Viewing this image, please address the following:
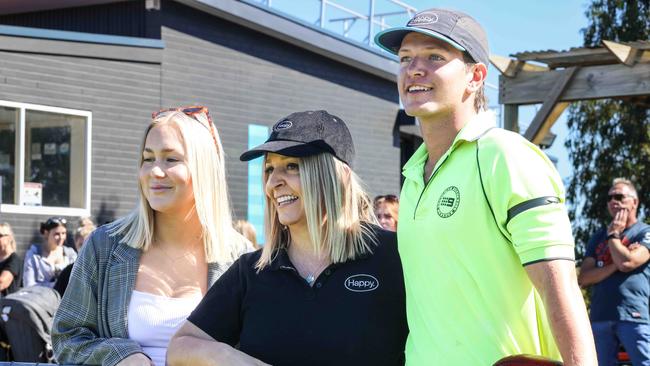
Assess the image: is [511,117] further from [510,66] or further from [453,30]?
[453,30]

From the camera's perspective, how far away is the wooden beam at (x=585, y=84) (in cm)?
885

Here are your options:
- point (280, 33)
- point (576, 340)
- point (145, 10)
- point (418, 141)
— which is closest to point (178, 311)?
point (576, 340)

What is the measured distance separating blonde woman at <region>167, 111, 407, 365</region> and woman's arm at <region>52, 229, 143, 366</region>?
1.41 ft

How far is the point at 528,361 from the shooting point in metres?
2.14

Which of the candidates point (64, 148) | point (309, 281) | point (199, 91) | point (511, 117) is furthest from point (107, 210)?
point (309, 281)

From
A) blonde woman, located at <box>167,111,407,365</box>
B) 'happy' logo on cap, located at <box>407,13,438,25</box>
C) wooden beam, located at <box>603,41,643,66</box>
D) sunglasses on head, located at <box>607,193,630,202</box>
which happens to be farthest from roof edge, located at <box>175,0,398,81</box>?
'happy' logo on cap, located at <box>407,13,438,25</box>

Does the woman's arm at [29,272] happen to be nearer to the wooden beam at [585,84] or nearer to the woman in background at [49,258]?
the woman in background at [49,258]

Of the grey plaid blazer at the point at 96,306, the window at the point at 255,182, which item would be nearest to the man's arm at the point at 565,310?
the grey plaid blazer at the point at 96,306

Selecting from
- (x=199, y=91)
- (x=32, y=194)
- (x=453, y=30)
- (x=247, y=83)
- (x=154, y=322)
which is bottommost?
(x=154, y=322)

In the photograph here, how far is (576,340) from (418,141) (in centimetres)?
1775

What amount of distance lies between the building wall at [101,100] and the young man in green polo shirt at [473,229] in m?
10.3

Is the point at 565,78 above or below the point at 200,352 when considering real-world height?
above

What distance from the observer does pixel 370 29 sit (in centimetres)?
1681

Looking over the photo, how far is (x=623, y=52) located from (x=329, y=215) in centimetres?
646
